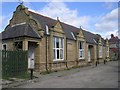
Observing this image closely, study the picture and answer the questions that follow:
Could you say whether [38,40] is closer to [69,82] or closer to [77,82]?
[69,82]

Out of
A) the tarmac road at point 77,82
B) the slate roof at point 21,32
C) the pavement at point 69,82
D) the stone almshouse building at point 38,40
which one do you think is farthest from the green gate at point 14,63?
the tarmac road at point 77,82

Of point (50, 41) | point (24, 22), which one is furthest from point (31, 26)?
point (50, 41)

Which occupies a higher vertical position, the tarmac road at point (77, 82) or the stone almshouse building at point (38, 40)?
the stone almshouse building at point (38, 40)

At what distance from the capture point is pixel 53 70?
22.5m

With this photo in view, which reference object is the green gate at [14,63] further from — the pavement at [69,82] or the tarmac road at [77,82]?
the tarmac road at [77,82]

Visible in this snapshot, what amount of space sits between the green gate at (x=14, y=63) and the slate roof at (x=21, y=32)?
2.23 m

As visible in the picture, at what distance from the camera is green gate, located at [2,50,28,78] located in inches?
657

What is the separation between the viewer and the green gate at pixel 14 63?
1669 cm

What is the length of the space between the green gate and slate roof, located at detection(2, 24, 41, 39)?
223 centimetres

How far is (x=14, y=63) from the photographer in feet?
57.5

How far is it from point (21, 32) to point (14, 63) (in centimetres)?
392

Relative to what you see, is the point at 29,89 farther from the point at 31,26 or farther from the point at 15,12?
the point at 15,12

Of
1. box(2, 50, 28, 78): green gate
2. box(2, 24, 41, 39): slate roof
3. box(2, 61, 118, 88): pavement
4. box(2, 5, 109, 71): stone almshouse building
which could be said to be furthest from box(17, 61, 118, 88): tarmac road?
box(2, 24, 41, 39): slate roof

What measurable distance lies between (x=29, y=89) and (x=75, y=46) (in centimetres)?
1748
